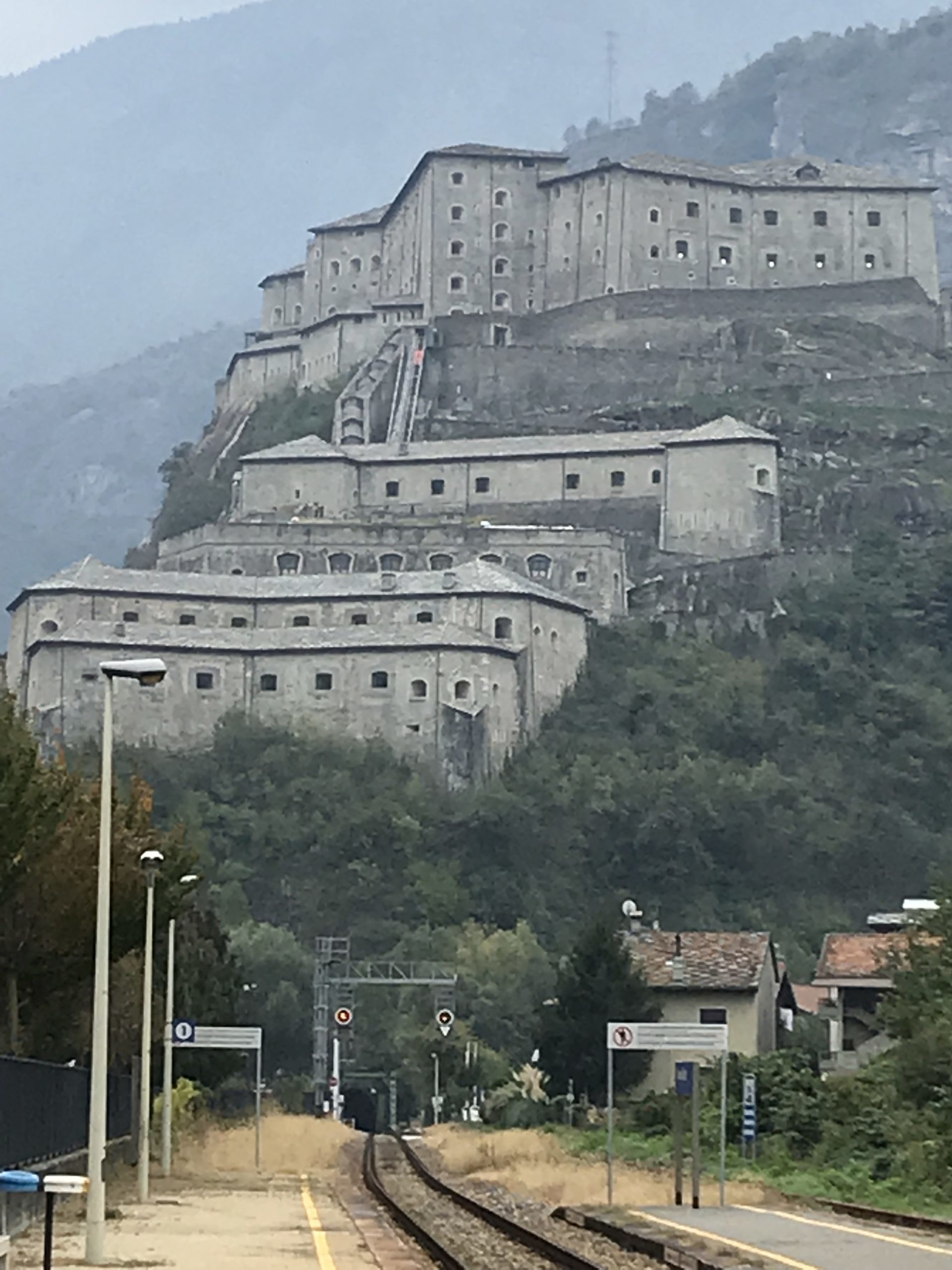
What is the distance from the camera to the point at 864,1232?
19.4m

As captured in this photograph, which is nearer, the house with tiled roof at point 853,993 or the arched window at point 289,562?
the house with tiled roof at point 853,993

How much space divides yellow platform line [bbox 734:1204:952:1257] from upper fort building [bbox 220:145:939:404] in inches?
3698

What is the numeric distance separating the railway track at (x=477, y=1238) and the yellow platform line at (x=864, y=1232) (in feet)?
5.75

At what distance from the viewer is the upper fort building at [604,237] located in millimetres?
115250

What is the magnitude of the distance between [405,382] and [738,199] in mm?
18968

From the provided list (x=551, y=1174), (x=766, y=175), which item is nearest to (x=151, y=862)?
(x=551, y=1174)

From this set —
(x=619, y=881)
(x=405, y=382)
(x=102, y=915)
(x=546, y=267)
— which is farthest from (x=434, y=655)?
(x=102, y=915)

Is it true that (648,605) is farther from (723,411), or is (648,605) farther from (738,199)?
(738,199)

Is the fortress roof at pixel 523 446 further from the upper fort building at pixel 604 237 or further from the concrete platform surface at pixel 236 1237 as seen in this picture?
the concrete platform surface at pixel 236 1237

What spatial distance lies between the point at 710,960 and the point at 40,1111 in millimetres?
30933

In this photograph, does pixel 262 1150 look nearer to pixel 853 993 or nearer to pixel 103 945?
pixel 853 993

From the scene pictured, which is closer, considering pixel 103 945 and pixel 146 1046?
pixel 103 945

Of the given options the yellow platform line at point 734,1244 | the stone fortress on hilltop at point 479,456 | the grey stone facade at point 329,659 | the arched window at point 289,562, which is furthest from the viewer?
the arched window at point 289,562

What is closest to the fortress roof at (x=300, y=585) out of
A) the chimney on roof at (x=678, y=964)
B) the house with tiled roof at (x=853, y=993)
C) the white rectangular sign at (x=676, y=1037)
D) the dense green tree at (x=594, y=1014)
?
the house with tiled roof at (x=853, y=993)
